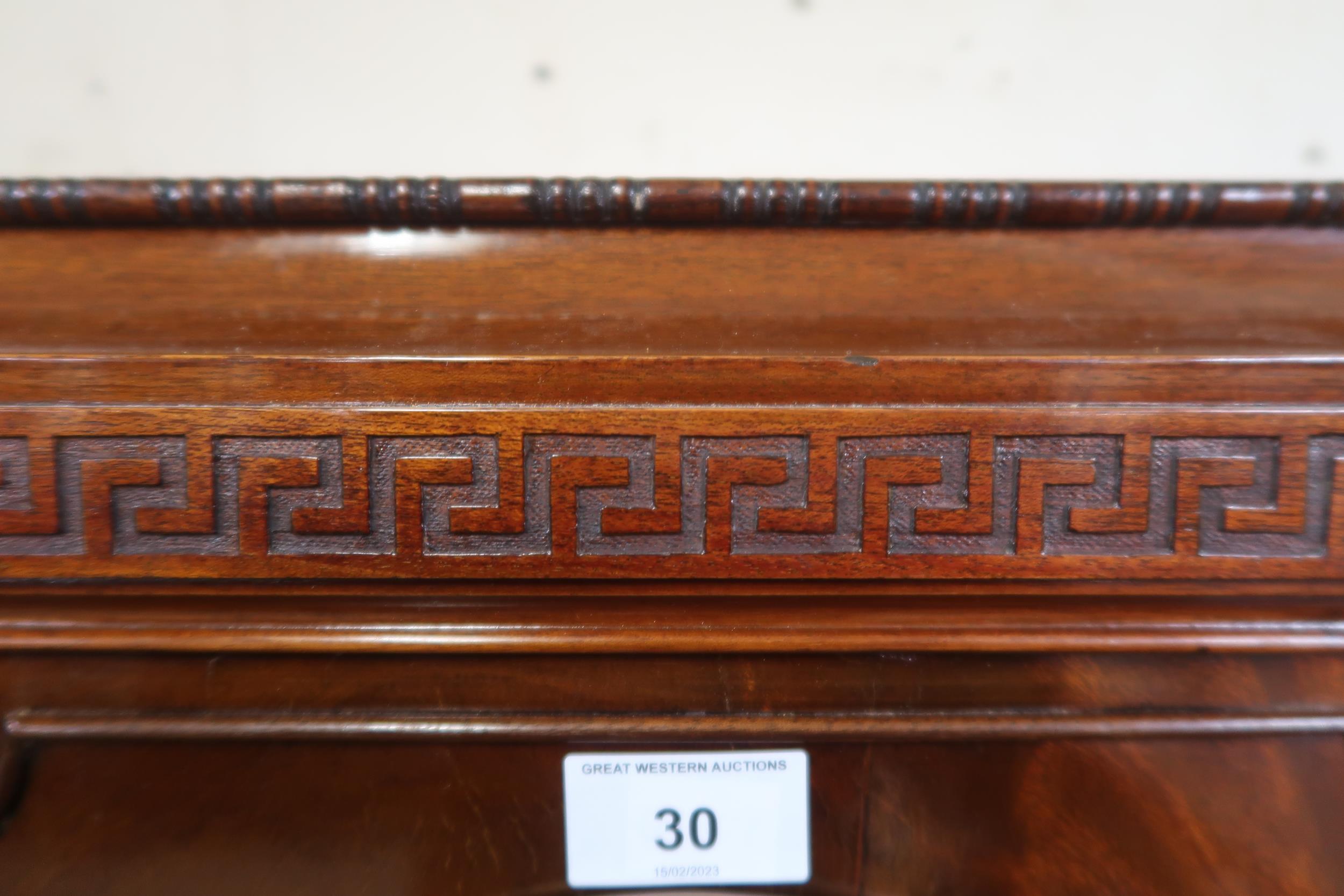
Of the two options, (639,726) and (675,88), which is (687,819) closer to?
(639,726)

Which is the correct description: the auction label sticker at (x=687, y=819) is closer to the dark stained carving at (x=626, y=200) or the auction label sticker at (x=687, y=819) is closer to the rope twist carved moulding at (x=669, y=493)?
the rope twist carved moulding at (x=669, y=493)

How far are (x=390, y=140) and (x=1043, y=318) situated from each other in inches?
19.5

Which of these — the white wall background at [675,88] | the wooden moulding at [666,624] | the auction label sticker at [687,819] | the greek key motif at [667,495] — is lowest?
the auction label sticker at [687,819]

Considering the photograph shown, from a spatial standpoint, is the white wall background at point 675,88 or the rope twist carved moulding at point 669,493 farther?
the white wall background at point 675,88

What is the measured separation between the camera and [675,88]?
0.50m

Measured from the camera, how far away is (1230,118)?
51 cm

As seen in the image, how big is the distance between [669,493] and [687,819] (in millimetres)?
215

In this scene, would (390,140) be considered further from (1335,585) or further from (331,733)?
(1335,585)

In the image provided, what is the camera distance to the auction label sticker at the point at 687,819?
40cm

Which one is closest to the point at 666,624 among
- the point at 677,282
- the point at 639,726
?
the point at 639,726

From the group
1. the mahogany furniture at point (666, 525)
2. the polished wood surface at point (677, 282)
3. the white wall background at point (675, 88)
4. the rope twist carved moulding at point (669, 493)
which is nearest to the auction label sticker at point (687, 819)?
the mahogany furniture at point (666, 525)

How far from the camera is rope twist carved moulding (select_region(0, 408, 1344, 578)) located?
37 cm

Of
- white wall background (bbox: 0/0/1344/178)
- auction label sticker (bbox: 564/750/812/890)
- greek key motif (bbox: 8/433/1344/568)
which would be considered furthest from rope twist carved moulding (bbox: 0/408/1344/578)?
white wall background (bbox: 0/0/1344/178)

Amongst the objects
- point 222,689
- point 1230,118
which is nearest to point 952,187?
point 1230,118
